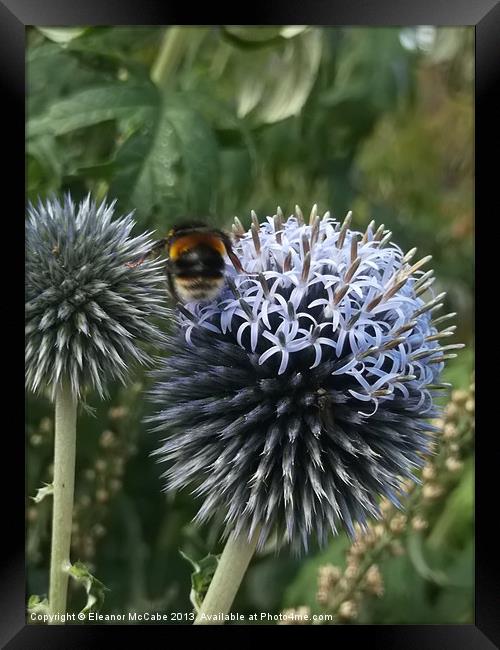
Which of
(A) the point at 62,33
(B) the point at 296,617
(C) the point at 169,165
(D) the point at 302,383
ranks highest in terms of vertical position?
(A) the point at 62,33

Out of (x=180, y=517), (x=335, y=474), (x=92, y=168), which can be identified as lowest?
(x=180, y=517)

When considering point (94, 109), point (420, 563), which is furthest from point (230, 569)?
point (94, 109)

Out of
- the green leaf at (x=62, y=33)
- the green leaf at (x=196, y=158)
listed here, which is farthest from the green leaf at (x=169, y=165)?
the green leaf at (x=62, y=33)

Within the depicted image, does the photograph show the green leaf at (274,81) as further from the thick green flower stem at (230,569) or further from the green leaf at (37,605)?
the green leaf at (37,605)

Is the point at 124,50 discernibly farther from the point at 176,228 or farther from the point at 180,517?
the point at 180,517

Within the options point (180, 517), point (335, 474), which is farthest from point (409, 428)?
point (180, 517)

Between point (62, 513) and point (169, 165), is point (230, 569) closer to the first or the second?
point (62, 513)
